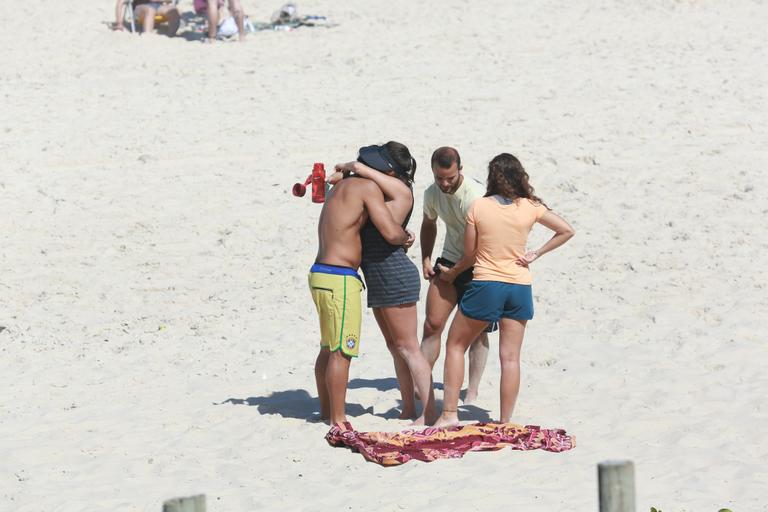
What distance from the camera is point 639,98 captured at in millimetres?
12914

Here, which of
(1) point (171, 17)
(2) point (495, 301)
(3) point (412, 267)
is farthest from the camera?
(1) point (171, 17)

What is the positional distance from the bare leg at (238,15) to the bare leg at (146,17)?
1025 millimetres

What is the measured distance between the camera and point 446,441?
20.2 feet

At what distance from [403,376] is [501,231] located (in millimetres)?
1090

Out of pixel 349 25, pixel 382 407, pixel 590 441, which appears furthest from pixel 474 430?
pixel 349 25

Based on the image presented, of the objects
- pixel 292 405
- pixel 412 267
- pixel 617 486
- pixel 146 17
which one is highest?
pixel 146 17

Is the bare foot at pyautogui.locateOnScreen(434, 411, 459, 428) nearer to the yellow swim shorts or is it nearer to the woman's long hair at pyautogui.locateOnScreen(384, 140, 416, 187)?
the yellow swim shorts

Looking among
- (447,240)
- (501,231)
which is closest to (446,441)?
(501,231)

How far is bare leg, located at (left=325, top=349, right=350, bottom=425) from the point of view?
6.45 m

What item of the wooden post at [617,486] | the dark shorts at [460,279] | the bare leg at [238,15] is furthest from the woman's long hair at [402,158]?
the bare leg at [238,15]

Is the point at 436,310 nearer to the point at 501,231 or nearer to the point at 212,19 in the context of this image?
the point at 501,231

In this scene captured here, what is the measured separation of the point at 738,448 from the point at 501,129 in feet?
22.0

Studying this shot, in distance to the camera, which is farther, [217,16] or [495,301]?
[217,16]

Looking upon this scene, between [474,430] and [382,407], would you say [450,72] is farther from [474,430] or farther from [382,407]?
[474,430]
